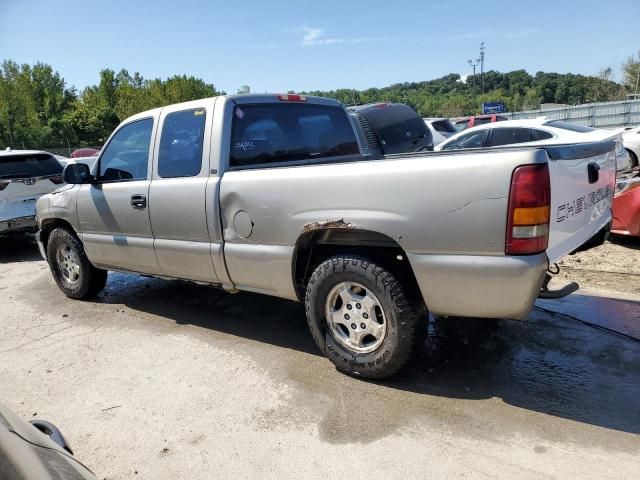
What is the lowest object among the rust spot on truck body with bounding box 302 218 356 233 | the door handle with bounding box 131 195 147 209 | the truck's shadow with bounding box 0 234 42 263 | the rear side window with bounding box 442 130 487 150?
the truck's shadow with bounding box 0 234 42 263

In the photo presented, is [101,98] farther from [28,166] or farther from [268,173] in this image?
[268,173]

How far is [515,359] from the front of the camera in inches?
146

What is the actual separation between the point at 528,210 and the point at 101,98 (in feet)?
248

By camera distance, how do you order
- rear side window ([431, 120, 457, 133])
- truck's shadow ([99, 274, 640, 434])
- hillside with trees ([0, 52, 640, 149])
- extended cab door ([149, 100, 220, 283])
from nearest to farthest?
1. truck's shadow ([99, 274, 640, 434])
2. extended cab door ([149, 100, 220, 283])
3. rear side window ([431, 120, 457, 133])
4. hillside with trees ([0, 52, 640, 149])

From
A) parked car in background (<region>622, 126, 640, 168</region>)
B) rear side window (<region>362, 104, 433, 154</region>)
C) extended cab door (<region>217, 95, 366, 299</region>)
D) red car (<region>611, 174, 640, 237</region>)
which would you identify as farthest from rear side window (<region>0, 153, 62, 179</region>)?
parked car in background (<region>622, 126, 640, 168</region>)

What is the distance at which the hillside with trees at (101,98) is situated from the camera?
41.5 metres

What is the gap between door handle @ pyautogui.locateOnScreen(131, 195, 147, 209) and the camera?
453 cm

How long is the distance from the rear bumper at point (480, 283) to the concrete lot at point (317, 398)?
0.66 metres

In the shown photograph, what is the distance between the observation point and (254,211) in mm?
3721

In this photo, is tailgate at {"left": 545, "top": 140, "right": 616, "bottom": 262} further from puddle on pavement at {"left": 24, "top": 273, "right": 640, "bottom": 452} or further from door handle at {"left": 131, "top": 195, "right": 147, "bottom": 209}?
door handle at {"left": 131, "top": 195, "right": 147, "bottom": 209}

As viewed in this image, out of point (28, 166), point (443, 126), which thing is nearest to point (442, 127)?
point (443, 126)

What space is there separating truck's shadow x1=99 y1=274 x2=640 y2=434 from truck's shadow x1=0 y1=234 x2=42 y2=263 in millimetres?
5021

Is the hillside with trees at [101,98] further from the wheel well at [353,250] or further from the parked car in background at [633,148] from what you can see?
the wheel well at [353,250]

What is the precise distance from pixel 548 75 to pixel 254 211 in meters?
110
